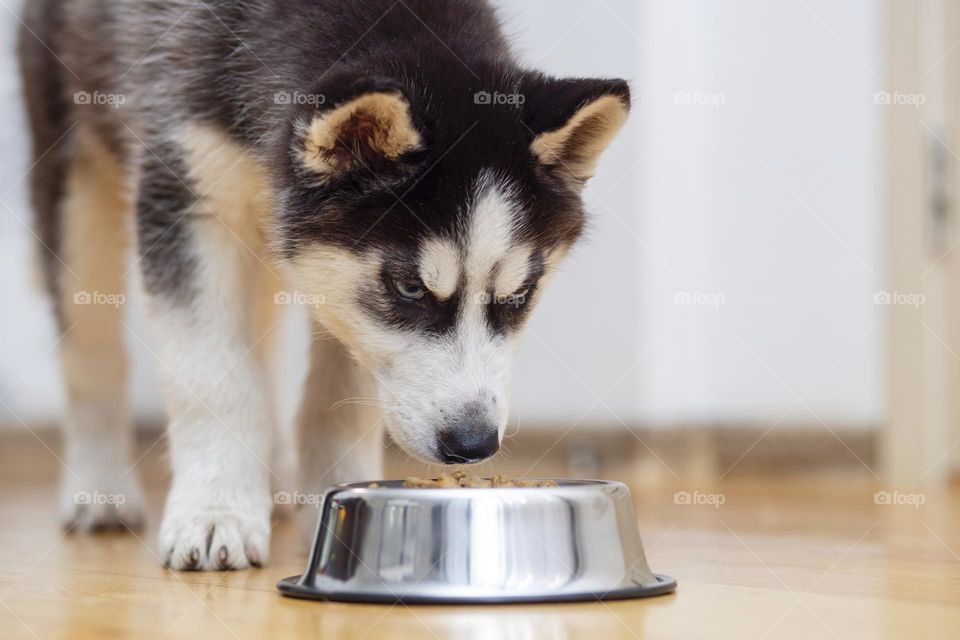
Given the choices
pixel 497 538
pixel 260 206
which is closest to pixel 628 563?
pixel 497 538

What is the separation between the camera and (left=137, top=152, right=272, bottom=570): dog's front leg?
8.01 feet

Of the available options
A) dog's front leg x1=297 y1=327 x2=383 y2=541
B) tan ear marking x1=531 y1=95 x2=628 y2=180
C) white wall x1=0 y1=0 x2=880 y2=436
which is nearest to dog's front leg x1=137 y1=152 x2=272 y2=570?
dog's front leg x1=297 y1=327 x2=383 y2=541

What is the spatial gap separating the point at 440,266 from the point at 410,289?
0.09m

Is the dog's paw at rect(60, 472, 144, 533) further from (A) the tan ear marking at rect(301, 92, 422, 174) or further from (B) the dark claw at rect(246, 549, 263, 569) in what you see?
(A) the tan ear marking at rect(301, 92, 422, 174)

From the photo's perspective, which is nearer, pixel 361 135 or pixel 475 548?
pixel 475 548

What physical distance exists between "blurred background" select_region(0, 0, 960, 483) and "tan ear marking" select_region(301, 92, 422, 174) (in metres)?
2.79

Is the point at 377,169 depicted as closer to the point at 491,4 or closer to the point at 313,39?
the point at 313,39

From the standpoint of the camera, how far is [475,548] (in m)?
1.88

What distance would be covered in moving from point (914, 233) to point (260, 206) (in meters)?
3.34

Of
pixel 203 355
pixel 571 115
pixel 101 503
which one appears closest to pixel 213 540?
pixel 203 355

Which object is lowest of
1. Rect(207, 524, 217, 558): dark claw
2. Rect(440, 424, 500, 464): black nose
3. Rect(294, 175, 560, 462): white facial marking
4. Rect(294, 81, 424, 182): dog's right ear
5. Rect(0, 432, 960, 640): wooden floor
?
Rect(0, 432, 960, 640): wooden floor

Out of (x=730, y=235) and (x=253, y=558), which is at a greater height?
(x=730, y=235)

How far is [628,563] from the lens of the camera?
78.5 inches

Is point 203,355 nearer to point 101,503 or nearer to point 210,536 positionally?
point 210,536
